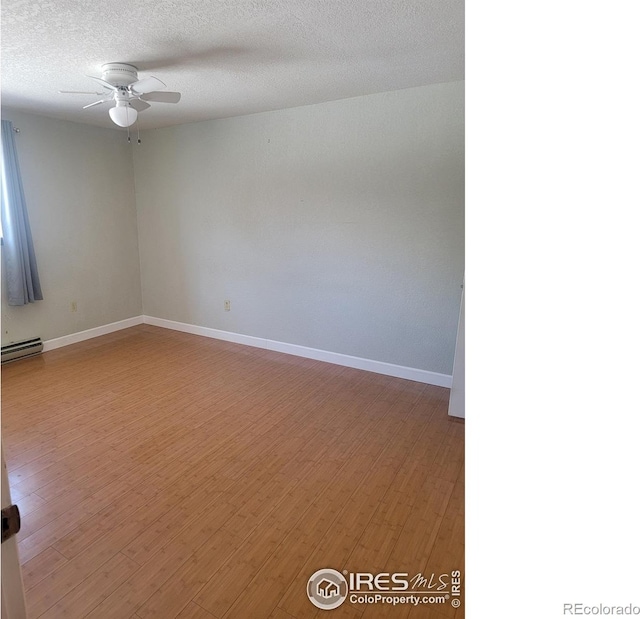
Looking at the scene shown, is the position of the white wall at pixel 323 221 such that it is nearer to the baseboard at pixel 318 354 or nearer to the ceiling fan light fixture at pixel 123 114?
the baseboard at pixel 318 354

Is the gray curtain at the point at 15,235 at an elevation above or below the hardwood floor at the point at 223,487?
above

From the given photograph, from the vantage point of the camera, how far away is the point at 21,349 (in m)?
4.03

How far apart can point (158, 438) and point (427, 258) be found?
2.53m

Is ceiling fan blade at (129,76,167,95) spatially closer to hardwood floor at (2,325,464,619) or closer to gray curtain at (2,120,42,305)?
gray curtain at (2,120,42,305)

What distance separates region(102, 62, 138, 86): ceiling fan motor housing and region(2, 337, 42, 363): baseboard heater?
9.32 ft

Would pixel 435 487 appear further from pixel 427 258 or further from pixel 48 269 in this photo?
pixel 48 269

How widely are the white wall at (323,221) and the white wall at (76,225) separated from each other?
1.05 ft

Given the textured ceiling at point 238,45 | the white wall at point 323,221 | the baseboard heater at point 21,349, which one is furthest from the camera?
the baseboard heater at point 21,349

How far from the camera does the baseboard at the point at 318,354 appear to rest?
3.58m

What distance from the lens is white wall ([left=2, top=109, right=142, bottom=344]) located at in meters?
4.00

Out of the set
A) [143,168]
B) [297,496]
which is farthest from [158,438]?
[143,168]

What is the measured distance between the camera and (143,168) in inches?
191

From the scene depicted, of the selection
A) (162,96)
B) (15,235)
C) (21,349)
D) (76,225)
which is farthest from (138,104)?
(21,349)

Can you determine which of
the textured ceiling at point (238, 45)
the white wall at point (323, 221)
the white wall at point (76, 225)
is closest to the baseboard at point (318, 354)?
the white wall at point (323, 221)
